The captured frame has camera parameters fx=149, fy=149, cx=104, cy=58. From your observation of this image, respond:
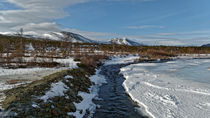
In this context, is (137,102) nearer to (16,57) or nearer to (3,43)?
(16,57)

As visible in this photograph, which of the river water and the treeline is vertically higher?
the treeline

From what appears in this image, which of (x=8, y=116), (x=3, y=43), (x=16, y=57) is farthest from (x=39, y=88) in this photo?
(x=3, y=43)

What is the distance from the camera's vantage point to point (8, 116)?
5867 millimetres

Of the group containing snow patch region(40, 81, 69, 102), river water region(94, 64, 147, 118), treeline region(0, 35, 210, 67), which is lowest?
river water region(94, 64, 147, 118)

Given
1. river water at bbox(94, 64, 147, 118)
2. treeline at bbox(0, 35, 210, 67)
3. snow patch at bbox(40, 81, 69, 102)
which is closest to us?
snow patch at bbox(40, 81, 69, 102)

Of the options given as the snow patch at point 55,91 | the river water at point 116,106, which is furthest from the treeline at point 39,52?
the river water at point 116,106

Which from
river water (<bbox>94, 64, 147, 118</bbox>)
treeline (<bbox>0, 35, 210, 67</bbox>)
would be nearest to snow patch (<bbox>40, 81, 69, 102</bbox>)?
river water (<bbox>94, 64, 147, 118</bbox>)

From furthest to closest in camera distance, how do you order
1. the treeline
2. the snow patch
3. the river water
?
1. the treeline
2. the river water
3. the snow patch

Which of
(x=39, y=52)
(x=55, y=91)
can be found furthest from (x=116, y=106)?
(x=39, y=52)

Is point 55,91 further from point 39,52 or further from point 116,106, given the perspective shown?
point 39,52

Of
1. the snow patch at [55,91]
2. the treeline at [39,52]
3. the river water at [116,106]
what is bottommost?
the river water at [116,106]

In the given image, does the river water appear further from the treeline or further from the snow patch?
the treeline

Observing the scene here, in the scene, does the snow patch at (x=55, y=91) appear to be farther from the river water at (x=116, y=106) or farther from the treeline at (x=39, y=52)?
the treeline at (x=39, y=52)

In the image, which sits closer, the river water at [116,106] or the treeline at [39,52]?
the river water at [116,106]
